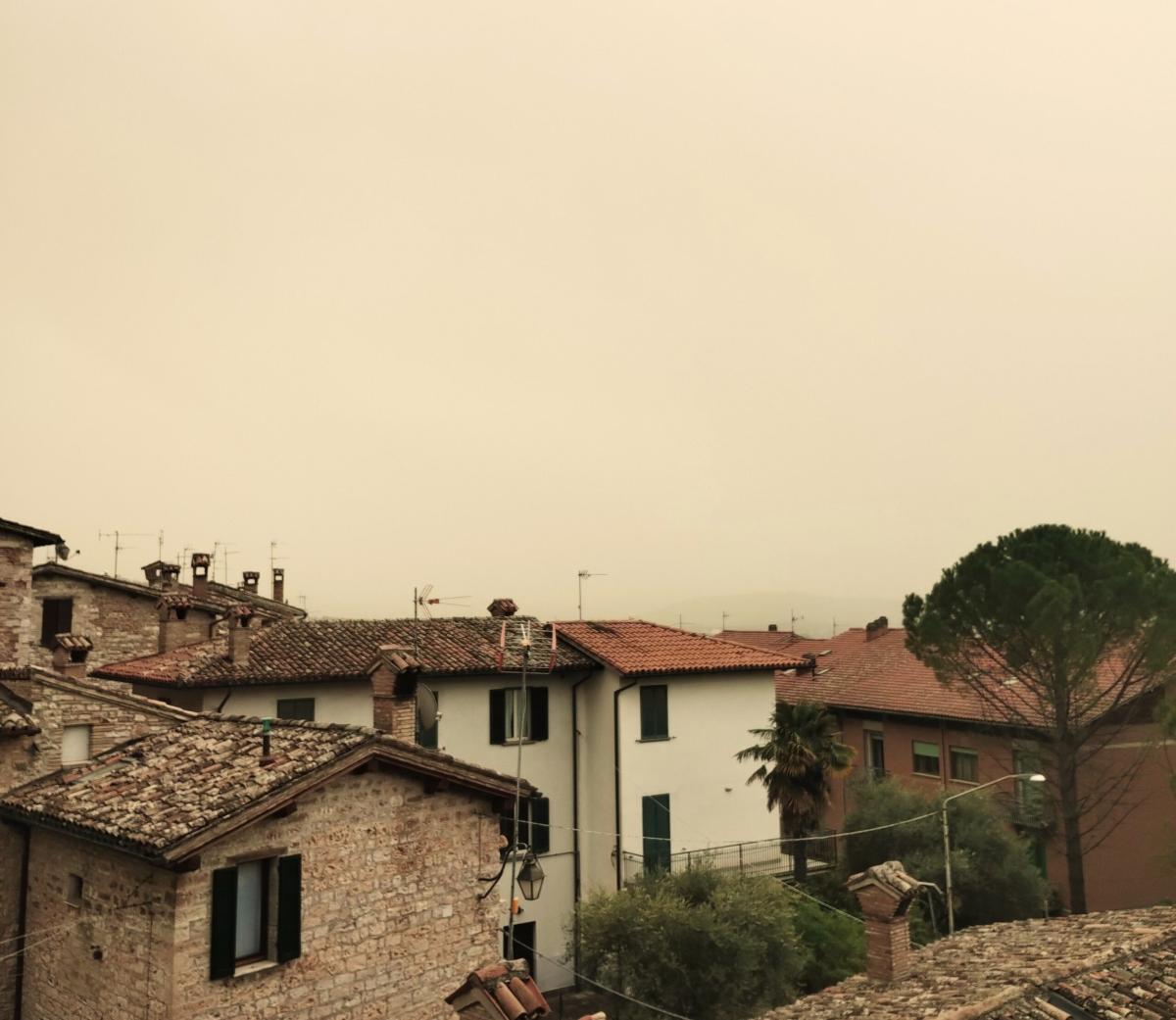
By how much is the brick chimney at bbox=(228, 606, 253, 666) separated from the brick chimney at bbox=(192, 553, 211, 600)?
37.9ft

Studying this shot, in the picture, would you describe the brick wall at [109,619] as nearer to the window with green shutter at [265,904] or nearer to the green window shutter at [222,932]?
the window with green shutter at [265,904]

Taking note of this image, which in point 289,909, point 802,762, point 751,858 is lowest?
point 751,858

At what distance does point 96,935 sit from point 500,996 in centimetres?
748

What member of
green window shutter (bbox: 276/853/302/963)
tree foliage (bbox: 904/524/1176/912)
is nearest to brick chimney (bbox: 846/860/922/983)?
green window shutter (bbox: 276/853/302/963)

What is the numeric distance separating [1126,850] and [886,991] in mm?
18837

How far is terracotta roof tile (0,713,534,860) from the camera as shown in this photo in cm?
1223

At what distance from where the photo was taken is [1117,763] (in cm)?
2873

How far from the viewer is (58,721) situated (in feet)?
52.4

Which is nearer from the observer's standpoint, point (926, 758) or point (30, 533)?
point (30, 533)

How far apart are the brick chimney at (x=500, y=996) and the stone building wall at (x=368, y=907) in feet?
16.0

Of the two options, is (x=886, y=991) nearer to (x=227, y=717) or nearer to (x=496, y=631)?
(x=227, y=717)

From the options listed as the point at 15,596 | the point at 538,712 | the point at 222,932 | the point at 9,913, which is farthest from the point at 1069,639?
the point at 15,596

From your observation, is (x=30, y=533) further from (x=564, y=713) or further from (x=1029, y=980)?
(x=1029, y=980)

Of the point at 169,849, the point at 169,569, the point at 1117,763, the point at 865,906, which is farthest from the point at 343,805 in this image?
the point at 169,569
